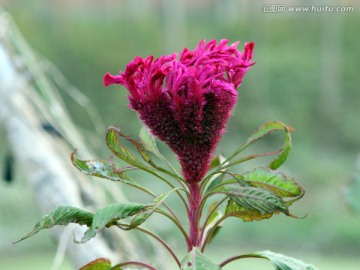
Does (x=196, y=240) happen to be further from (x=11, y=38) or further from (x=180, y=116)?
(x=11, y=38)

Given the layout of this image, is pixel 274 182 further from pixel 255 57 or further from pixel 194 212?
pixel 255 57

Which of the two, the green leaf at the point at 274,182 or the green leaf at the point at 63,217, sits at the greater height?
the green leaf at the point at 274,182

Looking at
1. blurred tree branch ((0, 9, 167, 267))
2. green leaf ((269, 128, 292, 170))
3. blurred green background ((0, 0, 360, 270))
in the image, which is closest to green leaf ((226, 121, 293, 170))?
green leaf ((269, 128, 292, 170))

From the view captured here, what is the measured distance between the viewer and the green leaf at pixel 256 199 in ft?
1.93

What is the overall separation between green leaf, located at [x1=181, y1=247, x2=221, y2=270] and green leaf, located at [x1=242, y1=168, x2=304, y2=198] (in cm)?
8

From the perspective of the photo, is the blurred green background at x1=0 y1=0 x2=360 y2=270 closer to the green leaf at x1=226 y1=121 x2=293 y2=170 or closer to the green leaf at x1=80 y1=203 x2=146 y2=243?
the green leaf at x1=226 y1=121 x2=293 y2=170

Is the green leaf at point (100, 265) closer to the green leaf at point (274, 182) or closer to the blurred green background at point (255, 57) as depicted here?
the green leaf at point (274, 182)

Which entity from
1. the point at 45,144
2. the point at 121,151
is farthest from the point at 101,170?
the point at 45,144

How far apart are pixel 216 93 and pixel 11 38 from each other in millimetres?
1126

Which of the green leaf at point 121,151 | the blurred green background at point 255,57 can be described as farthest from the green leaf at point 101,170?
the blurred green background at point 255,57

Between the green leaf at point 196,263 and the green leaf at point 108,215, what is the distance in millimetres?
59

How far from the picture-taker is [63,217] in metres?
0.62

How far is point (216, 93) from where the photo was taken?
60cm

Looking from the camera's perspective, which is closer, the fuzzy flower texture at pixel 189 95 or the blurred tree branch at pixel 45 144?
the fuzzy flower texture at pixel 189 95
